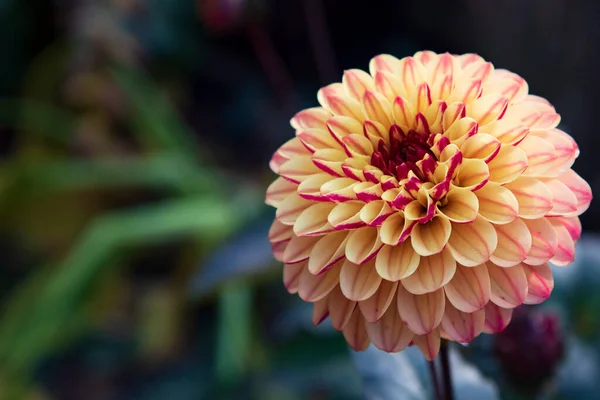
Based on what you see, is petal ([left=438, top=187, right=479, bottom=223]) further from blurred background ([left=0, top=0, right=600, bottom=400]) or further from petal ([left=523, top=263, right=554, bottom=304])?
blurred background ([left=0, top=0, right=600, bottom=400])

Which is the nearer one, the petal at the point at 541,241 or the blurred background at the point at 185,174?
the petal at the point at 541,241

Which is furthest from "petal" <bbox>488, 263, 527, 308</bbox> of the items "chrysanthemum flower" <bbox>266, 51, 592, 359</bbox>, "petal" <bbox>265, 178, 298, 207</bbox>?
"petal" <bbox>265, 178, 298, 207</bbox>

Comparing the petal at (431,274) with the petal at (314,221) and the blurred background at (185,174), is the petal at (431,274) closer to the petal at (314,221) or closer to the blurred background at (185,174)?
the petal at (314,221)

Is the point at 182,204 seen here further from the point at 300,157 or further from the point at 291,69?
the point at 300,157

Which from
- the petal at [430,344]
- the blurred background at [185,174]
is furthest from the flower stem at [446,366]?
the blurred background at [185,174]

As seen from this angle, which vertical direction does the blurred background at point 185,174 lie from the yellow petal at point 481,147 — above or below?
above

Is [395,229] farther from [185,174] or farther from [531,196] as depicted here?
[185,174]

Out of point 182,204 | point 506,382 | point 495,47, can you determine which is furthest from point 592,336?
point 182,204

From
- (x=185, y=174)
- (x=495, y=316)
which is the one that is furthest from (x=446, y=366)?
(x=185, y=174)
